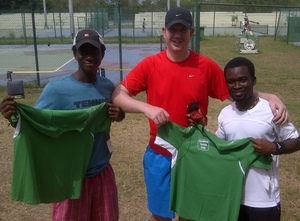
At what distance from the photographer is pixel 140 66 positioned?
11.4 ft

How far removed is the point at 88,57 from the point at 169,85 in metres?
0.69

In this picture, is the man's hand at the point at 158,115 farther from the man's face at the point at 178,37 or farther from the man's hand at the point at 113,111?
the man's face at the point at 178,37

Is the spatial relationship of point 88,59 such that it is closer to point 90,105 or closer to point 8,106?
point 90,105

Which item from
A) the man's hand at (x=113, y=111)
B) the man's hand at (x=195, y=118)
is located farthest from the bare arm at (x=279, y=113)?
the man's hand at (x=113, y=111)

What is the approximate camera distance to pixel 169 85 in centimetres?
336

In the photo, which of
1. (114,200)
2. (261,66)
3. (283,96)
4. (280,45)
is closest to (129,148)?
(114,200)

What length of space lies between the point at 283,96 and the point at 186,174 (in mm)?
8960

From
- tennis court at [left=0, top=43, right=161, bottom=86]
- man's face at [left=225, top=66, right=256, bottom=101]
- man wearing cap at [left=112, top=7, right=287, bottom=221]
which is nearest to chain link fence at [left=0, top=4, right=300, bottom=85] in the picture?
tennis court at [left=0, top=43, right=161, bottom=86]

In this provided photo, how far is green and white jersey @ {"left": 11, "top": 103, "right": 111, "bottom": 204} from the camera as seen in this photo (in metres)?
3.02

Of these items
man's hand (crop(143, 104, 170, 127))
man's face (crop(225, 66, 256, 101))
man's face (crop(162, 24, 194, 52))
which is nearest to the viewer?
man's face (crop(225, 66, 256, 101))

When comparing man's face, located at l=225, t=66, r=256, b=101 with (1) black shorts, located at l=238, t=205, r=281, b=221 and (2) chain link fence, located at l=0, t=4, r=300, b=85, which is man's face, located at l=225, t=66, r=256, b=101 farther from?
(2) chain link fence, located at l=0, t=4, r=300, b=85

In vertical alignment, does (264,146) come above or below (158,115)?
below

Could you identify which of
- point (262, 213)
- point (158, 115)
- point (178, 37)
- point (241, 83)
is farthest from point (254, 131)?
point (178, 37)

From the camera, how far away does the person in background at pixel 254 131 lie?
2.90m
